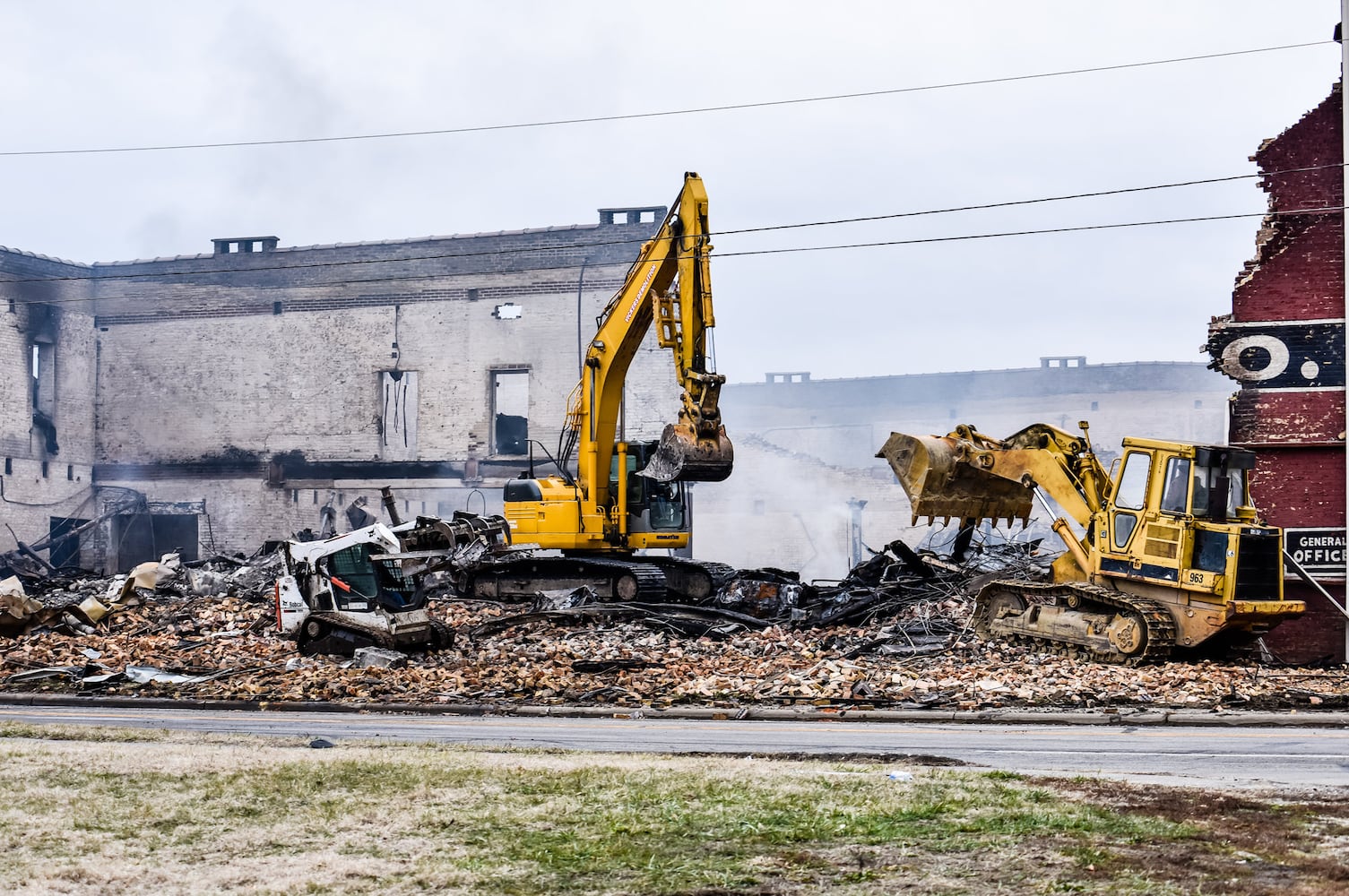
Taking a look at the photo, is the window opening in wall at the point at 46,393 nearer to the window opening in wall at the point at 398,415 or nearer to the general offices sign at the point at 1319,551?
the window opening in wall at the point at 398,415

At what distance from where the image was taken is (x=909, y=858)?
6020mm

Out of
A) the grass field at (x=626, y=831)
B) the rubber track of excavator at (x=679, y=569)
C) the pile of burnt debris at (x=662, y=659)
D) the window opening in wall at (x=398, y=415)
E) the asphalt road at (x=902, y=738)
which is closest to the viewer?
the grass field at (x=626, y=831)

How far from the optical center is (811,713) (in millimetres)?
13773

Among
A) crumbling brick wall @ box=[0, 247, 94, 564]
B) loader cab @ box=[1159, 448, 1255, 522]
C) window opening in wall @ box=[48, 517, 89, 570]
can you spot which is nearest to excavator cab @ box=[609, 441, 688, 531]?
loader cab @ box=[1159, 448, 1255, 522]

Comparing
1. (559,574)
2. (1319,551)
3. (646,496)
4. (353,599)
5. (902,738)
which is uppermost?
(646,496)

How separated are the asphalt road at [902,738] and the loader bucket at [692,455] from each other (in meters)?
7.36

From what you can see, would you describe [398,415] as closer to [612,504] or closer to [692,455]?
[612,504]

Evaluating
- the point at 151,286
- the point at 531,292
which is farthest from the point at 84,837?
the point at 151,286

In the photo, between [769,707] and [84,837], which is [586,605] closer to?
[769,707]

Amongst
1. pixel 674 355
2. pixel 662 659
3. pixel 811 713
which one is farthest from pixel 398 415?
pixel 811 713

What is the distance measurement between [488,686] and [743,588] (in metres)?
8.45

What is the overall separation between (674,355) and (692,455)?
1648 millimetres

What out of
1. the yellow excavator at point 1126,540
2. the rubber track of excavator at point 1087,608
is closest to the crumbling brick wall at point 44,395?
the yellow excavator at point 1126,540

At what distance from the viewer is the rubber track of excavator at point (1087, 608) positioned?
1647 centimetres
